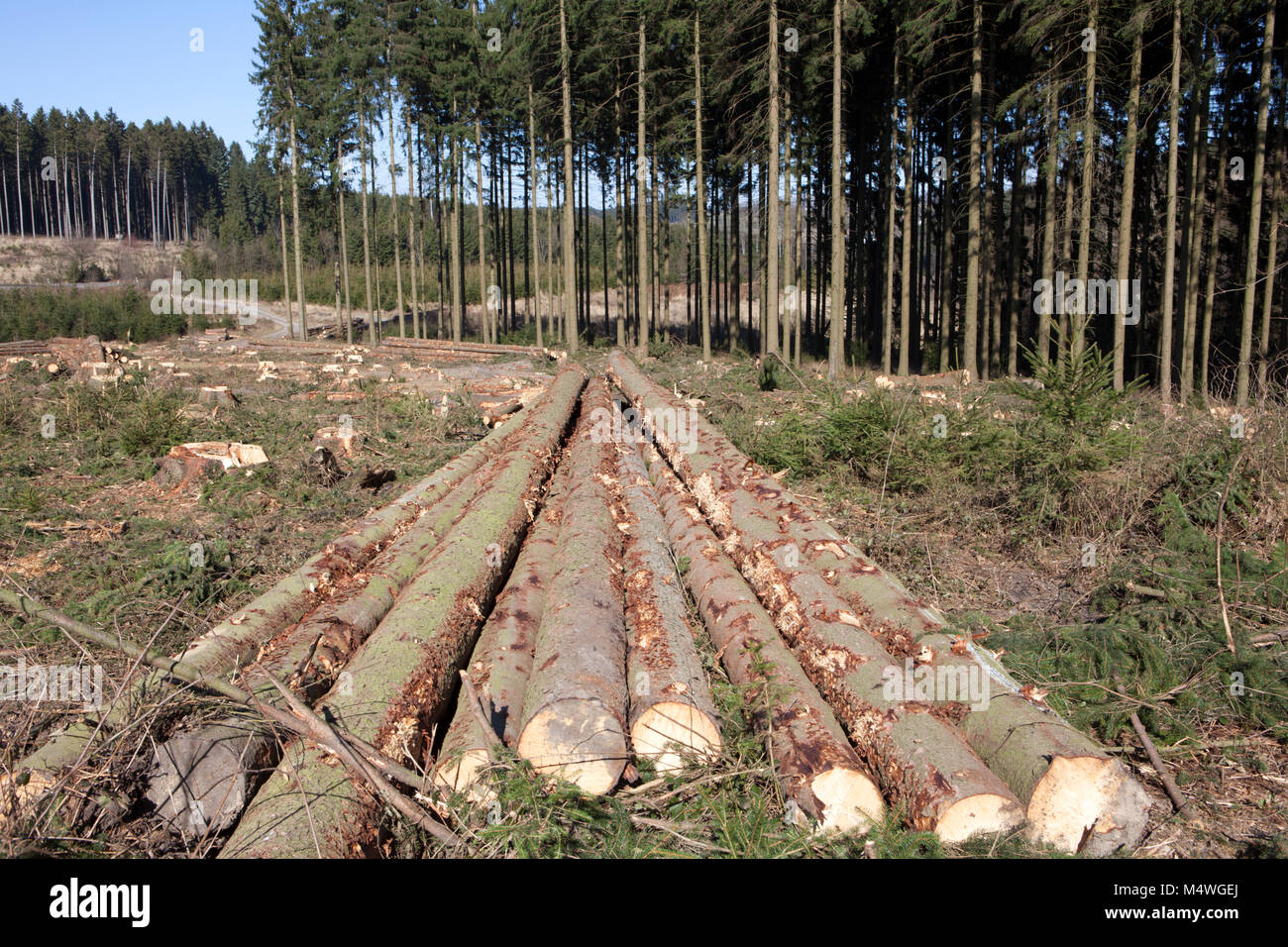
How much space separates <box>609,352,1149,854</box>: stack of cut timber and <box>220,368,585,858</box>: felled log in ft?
7.09

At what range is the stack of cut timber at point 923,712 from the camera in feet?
11.0

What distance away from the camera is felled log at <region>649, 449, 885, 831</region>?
3.54 m

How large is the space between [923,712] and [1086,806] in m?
0.79

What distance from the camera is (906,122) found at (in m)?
22.1

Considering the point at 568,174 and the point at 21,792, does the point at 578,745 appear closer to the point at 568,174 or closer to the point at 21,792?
the point at 21,792

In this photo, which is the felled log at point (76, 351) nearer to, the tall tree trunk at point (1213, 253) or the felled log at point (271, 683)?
the felled log at point (271, 683)

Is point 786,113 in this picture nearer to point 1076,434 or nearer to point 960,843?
point 1076,434

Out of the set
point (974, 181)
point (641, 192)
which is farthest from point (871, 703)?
point (641, 192)

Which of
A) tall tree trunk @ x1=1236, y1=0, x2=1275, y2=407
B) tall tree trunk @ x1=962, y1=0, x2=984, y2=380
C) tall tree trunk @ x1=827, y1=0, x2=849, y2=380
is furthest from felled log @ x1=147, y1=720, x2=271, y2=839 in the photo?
tall tree trunk @ x1=962, y1=0, x2=984, y2=380

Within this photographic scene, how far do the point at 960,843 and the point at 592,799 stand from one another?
1731 mm

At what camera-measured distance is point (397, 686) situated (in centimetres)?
402

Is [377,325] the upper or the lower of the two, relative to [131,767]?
upper

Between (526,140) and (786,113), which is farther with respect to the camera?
(526,140)
